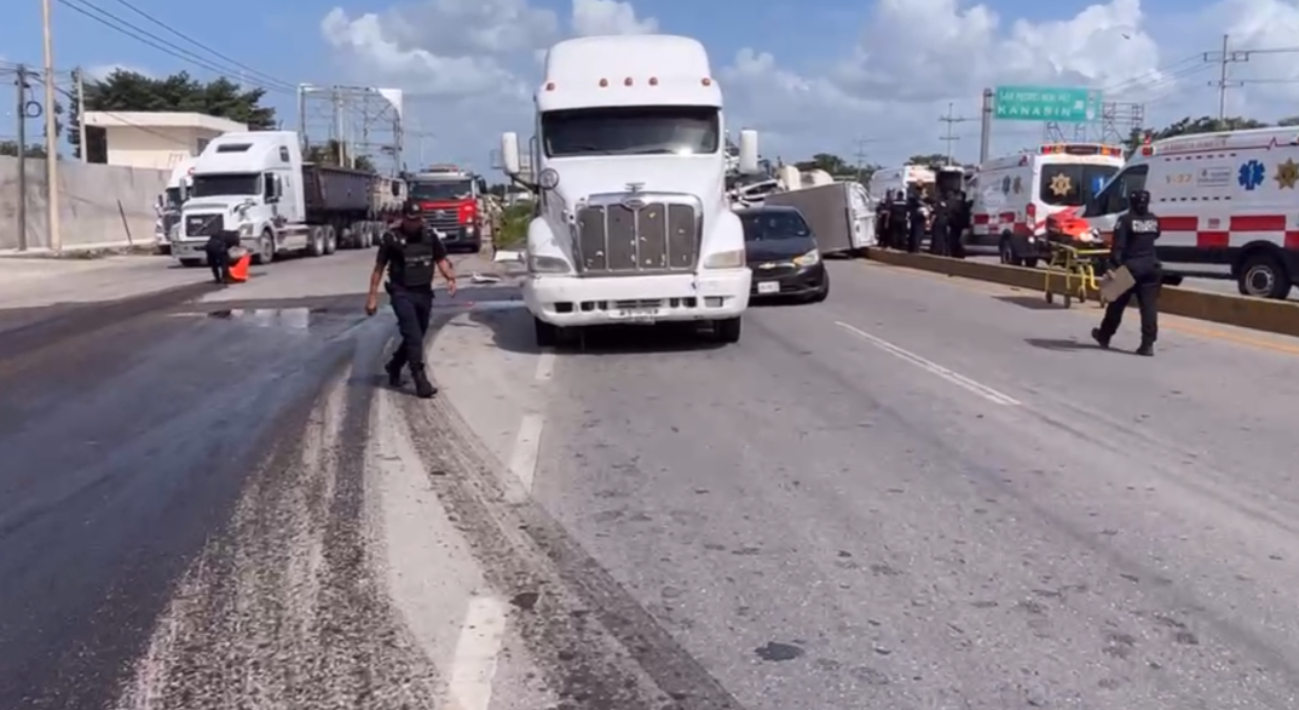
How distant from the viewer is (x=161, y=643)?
512cm

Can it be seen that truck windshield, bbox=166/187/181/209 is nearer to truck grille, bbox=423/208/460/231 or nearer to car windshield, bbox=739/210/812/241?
truck grille, bbox=423/208/460/231

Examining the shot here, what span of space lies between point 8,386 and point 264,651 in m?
8.71

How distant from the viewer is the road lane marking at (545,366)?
1229 centimetres

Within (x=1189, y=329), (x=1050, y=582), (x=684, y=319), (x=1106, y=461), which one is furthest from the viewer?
(x=1189, y=329)

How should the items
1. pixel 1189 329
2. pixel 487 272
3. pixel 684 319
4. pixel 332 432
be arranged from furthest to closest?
1. pixel 487 272
2. pixel 1189 329
3. pixel 684 319
4. pixel 332 432

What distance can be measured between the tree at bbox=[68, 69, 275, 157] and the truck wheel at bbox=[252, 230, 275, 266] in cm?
5471

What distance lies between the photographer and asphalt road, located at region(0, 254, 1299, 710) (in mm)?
4777

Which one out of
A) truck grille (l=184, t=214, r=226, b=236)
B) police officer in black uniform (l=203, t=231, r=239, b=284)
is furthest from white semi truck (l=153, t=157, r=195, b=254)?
police officer in black uniform (l=203, t=231, r=239, b=284)

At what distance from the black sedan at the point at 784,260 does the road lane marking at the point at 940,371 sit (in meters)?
3.38

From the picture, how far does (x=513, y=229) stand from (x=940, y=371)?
43.1 metres

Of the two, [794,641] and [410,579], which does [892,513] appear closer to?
[794,641]

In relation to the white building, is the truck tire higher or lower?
lower

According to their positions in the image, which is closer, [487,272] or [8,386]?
[8,386]

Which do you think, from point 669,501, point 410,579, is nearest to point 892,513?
point 669,501
